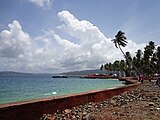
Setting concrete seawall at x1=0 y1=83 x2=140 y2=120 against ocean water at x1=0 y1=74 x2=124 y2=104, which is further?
ocean water at x1=0 y1=74 x2=124 y2=104

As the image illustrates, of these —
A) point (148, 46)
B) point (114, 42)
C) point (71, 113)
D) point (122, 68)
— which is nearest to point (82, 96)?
point (71, 113)

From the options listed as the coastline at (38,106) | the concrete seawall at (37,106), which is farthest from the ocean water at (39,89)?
the concrete seawall at (37,106)

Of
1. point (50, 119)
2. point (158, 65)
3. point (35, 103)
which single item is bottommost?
point (50, 119)

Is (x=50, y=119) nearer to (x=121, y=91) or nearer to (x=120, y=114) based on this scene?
(x=120, y=114)

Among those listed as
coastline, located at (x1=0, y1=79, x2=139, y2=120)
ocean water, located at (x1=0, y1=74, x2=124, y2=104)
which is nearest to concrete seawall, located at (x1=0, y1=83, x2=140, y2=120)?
coastline, located at (x1=0, y1=79, x2=139, y2=120)

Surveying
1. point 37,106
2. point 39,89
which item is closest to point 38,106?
point 37,106

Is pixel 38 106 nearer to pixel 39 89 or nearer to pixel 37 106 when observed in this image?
pixel 37 106

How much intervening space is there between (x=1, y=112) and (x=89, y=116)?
2.89m

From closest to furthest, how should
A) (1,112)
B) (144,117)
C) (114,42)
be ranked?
(1,112)
(144,117)
(114,42)

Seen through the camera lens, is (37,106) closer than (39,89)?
Yes

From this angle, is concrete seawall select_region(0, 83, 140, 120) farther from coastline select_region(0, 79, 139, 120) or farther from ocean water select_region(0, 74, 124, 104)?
ocean water select_region(0, 74, 124, 104)

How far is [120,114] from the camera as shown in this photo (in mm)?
8789

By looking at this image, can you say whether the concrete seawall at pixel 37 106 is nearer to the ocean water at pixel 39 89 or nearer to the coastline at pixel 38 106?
the coastline at pixel 38 106

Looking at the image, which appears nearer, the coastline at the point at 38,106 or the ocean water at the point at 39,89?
the coastline at the point at 38,106
